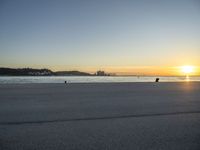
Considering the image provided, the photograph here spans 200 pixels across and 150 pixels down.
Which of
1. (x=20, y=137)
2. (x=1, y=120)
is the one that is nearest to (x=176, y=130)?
(x=20, y=137)

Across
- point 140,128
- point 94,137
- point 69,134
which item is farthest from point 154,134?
point 69,134

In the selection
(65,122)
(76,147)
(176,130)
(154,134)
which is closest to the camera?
(76,147)

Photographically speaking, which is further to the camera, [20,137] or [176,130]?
[176,130]

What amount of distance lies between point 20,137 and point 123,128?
2.32m

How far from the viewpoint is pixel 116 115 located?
334 inches

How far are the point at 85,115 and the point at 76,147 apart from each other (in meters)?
3.63

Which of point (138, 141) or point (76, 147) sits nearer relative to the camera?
point (76, 147)

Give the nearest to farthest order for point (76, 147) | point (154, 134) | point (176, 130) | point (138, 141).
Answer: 1. point (76, 147)
2. point (138, 141)
3. point (154, 134)
4. point (176, 130)

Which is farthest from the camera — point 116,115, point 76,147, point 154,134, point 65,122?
point 116,115

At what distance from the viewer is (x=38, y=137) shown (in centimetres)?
558

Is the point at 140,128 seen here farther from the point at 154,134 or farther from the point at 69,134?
the point at 69,134

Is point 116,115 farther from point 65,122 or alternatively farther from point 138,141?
point 138,141

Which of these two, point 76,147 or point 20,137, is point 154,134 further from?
point 20,137

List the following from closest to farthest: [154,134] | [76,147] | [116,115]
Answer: [76,147] → [154,134] → [116,115]
